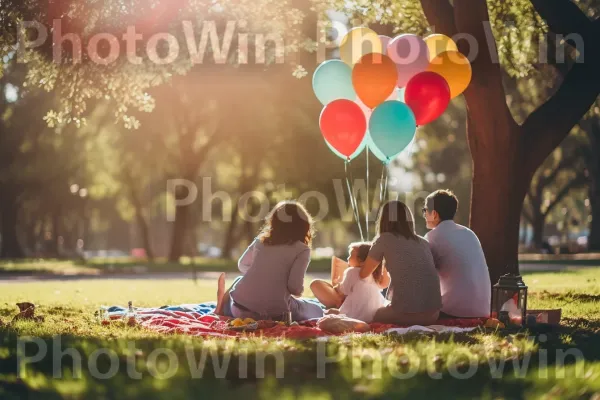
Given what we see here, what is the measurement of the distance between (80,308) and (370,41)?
5771 millimetres

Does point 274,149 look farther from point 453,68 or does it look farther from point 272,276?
point 272,276

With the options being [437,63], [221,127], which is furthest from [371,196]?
[437,63]

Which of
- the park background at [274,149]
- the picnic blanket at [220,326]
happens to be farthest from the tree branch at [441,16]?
the picnic blanket at [220,326]

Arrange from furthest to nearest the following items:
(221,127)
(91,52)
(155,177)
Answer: (155,177)
(221,127)
(91,52)

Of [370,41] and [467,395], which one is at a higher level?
[370,41]

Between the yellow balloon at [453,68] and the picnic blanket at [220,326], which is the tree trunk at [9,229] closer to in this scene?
the picnic blanket at [220,326]

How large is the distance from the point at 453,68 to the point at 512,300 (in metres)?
3.37

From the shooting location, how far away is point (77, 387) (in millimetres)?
5547

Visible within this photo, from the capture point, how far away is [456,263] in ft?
31.8

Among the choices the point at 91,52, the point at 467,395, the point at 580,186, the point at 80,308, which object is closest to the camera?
the point at 467,395

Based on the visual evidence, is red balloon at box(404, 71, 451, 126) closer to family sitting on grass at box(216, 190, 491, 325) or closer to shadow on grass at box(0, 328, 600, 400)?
family sitting on grass at box(216, 190, 491, 325)

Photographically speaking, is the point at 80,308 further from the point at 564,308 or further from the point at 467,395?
the point at 467,395

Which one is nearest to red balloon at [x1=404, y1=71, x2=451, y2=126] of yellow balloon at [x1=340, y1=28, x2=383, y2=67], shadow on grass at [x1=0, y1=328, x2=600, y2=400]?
yellow balloon at [x1=340, y1=28, x2=383, y2=67]

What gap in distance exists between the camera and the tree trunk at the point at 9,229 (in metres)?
44.4
